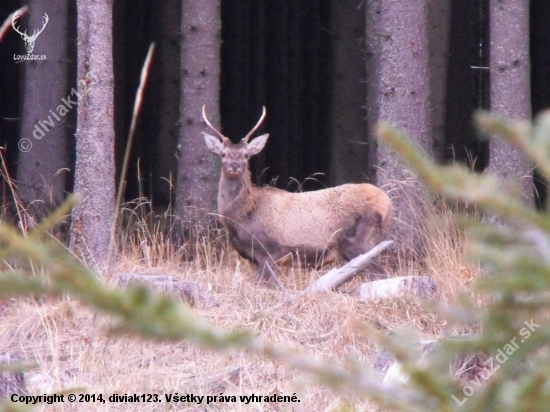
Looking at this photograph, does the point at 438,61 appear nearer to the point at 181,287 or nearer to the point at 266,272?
the point at 266,272

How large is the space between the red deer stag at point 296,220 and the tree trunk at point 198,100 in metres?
1.08

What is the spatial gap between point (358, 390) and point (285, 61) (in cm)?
1553

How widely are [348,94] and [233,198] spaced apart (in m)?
5.32

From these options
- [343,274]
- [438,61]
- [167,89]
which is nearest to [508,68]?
[343,274]

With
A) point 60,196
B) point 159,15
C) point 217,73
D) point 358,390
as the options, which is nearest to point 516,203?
point 358,390

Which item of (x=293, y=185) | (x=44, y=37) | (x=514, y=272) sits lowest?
(x=293, y=185)

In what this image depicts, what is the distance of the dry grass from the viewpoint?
477cm

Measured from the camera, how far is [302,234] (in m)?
7.58

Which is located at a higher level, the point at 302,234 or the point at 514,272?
the point at 514,272

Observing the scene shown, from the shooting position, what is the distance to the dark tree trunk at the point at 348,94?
12.3m

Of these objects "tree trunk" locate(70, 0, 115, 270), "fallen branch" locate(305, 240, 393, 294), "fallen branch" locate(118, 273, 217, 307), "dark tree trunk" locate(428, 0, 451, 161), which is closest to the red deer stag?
"fallen branch" locate(305, 240, 393, 294)

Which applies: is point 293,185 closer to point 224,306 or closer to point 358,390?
point 224,306

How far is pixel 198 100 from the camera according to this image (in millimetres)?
8789

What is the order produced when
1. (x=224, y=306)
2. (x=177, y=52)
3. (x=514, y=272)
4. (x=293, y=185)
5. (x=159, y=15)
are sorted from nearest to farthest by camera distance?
(x=514, y=272) → (x=224, y=306) → (x=177, y=52) → (x=159, y=15) → (x=293, y=185)
